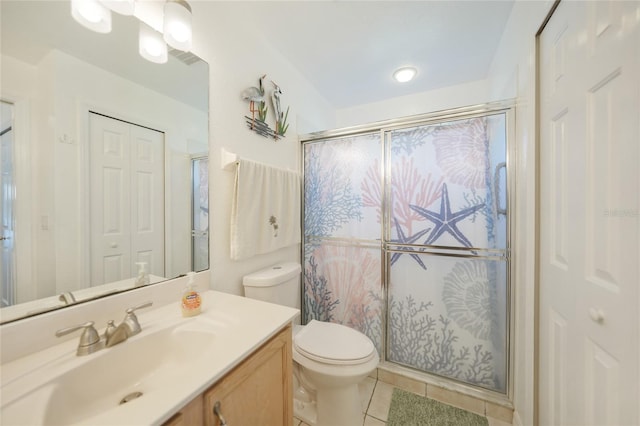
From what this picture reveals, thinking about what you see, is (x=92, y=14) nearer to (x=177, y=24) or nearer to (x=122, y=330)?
(x=177, y=24)

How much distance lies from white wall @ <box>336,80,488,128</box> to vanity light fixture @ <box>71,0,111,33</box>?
1.98 meters

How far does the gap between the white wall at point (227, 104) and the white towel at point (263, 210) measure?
7 centimetres

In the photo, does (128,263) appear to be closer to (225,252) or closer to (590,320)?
(225,252)

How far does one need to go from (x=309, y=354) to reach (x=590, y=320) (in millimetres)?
1086

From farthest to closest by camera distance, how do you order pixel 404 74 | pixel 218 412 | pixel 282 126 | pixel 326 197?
pixel 404 74
pixel 326 197
pixel 282 126
pixel 218 412

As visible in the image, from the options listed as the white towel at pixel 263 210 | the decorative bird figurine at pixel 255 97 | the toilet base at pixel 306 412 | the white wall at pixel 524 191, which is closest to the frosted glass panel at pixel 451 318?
the white wall at pixel 524 191

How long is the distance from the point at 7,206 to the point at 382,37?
6.53 ft

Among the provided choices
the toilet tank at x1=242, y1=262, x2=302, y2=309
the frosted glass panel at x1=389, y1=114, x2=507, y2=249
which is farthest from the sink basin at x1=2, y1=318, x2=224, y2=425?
the frosted glass panel at x1=389, y1=114, x2=507, y2=249

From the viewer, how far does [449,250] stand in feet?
4.64

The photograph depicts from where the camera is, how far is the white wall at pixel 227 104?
1.17 meters

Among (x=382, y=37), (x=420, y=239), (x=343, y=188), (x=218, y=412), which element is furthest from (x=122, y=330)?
(x=382, y=37)

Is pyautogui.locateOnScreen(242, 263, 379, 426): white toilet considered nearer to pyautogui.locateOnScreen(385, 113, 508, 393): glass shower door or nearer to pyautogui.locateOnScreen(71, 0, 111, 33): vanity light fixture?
pyautogui.locateOnScreen(385, 113, 508, 393): glass shower door

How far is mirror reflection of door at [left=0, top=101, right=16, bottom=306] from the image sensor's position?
0.59 m

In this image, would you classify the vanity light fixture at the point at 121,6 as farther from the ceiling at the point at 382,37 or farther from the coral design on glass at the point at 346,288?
the coral design on glass at the point at 346,288
